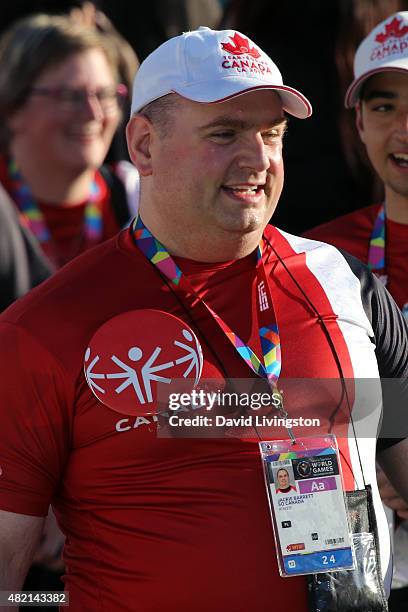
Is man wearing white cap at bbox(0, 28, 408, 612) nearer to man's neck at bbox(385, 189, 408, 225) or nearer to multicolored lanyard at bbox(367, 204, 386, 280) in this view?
multicolored lanyard at bbox(367, 204, 386, 280)

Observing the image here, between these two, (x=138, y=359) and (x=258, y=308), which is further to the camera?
(x=258, y=308)

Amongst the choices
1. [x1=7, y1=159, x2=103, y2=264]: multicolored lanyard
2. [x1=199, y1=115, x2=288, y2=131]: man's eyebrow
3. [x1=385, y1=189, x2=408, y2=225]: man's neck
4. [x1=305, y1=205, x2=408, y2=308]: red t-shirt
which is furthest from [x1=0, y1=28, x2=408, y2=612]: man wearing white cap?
[x1=7, y1=159, x2=103, y2=264]: multicolored lanyard

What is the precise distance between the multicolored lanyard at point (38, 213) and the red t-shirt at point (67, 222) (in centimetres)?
2

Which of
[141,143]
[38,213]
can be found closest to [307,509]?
[141,143]

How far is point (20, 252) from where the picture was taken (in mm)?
4605

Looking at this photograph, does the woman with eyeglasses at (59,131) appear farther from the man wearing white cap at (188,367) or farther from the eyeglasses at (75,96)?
the man wearing white cap at (188,367)

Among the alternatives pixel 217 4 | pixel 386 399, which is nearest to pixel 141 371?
pixel 386 399

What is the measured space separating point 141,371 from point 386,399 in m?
0.75

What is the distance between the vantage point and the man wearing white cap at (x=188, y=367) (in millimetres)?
3076

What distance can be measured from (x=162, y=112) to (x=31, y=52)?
2271 millimetres

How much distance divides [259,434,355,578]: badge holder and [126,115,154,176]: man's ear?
34.0 inches

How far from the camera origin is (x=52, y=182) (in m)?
5.48

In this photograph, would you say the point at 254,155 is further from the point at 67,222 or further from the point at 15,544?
the point at 67,222

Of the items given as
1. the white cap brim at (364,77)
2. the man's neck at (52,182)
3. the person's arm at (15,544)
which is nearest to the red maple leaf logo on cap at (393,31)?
the white cap brim at (364,77)
